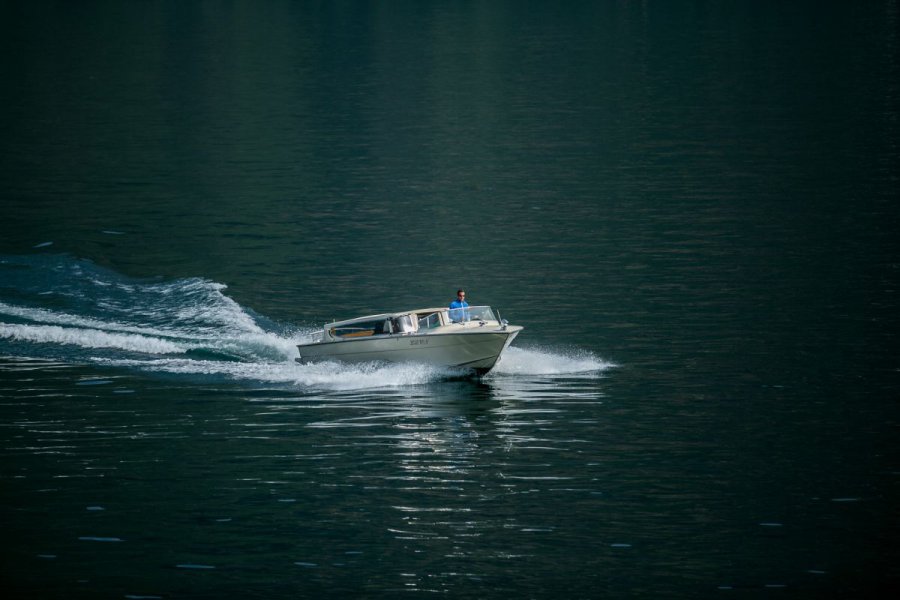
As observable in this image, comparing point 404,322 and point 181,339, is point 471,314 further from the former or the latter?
point 181,339

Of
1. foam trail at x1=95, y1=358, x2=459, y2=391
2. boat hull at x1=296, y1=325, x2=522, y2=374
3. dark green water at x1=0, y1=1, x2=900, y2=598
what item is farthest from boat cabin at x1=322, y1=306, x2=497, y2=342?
dark green water at x1=0, y1=1, x2=900, y2=598

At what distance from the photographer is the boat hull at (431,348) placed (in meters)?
44.5

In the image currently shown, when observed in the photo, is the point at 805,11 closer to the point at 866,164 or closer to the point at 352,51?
the point at 352,51

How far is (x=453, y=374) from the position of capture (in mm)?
45250

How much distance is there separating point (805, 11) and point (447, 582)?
181 meters

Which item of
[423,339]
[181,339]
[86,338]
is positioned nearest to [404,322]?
[423,339]

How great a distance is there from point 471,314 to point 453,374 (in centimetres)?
236

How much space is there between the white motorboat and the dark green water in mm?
738

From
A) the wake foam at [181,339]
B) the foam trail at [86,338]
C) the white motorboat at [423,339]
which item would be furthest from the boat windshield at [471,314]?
the foam trail at [86,338]

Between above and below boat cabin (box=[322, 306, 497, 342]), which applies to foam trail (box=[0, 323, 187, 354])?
above

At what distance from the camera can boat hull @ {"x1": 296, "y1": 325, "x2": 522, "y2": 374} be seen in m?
44.5

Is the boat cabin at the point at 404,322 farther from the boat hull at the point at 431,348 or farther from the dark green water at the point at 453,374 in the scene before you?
the dark green water at the point at 453,374

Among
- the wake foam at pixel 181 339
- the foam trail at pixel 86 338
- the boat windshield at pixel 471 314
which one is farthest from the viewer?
the foam trail at pixel 86 338

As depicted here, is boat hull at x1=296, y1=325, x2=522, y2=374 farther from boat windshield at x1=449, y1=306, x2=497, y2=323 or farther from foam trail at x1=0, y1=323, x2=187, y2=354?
foam trail at x1=0, y1=323, x2=187, y2=354
